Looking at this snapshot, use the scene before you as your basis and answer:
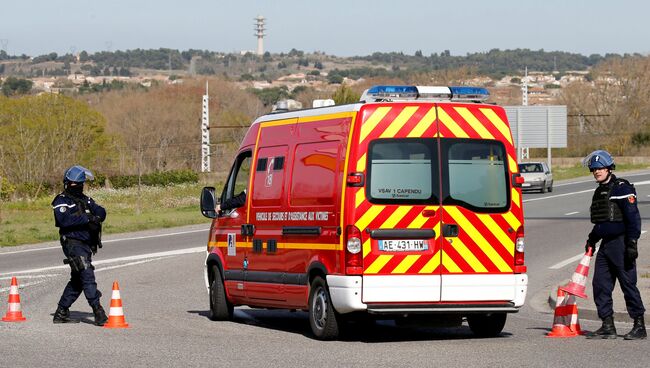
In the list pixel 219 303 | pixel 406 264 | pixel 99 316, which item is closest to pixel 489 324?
pixel 406 264

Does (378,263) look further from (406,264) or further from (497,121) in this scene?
(497,121)

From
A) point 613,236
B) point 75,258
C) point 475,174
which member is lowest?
point 75,258

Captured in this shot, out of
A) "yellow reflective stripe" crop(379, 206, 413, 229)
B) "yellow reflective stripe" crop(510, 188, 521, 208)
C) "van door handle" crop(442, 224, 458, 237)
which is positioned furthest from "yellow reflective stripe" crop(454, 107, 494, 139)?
"yellow reflective stripe" crop(379, 206, 413, 229)

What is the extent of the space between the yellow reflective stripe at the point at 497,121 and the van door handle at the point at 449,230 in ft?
3.66

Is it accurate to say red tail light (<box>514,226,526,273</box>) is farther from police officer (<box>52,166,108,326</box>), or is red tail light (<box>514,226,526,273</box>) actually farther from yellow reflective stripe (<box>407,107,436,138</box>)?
police officer (<box>52,166,108,326</box>)

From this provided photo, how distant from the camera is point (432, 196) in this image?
12203 millimetres

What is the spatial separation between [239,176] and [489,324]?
3.59 metres

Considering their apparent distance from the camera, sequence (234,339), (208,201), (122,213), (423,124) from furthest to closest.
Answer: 1. (122,213)
2. (208,201)
3. (234,339)
4. (423,124)

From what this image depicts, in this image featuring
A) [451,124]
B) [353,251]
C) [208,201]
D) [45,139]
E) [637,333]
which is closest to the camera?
[353,251]

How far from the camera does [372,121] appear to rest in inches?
478

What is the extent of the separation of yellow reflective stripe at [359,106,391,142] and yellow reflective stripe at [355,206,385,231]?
676mm

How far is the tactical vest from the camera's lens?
1241cm

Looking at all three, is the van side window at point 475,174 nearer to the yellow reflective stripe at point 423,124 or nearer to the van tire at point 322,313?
the yellow reflective stripe at point 423,124

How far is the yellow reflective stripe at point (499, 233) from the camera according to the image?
40.6 ft
